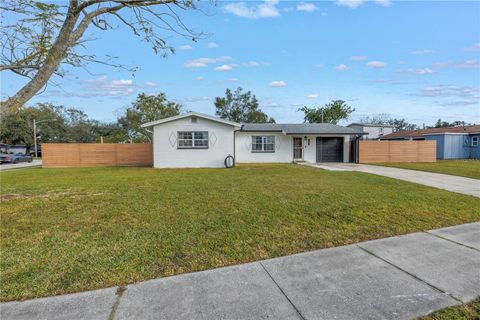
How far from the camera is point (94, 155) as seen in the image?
755 inches

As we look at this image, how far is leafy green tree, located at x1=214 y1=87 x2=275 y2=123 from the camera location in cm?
4250

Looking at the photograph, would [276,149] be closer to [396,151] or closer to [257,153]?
[257,153]

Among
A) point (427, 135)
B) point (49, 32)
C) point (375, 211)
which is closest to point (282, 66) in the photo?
point (375, 211)

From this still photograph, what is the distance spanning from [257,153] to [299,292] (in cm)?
1728

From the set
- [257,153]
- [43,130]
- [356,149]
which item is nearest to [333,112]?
[356,149]

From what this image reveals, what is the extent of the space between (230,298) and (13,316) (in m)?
1.84

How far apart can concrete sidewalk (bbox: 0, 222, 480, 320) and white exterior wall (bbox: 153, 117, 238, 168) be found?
13.4 meters

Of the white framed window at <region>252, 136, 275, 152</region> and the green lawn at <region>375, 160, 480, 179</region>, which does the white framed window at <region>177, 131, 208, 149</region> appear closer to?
the white framed window at <region>252, 136, 275, 152</region>

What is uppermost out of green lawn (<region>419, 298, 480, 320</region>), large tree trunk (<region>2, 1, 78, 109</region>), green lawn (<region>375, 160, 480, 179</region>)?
large tree trunk (<region>2, 1, 78, 109</region>)

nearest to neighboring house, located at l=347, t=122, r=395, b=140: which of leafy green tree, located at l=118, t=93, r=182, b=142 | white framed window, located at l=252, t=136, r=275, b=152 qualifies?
white framed window, located at l=252, t=136, r=275, b=152

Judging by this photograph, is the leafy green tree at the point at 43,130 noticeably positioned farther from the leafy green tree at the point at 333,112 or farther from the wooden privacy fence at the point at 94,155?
the leafy green tree at the point at 333,112

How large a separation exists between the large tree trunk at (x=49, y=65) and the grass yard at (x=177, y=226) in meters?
1.97

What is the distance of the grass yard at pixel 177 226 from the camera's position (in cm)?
314

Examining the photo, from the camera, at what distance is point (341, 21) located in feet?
33.6
